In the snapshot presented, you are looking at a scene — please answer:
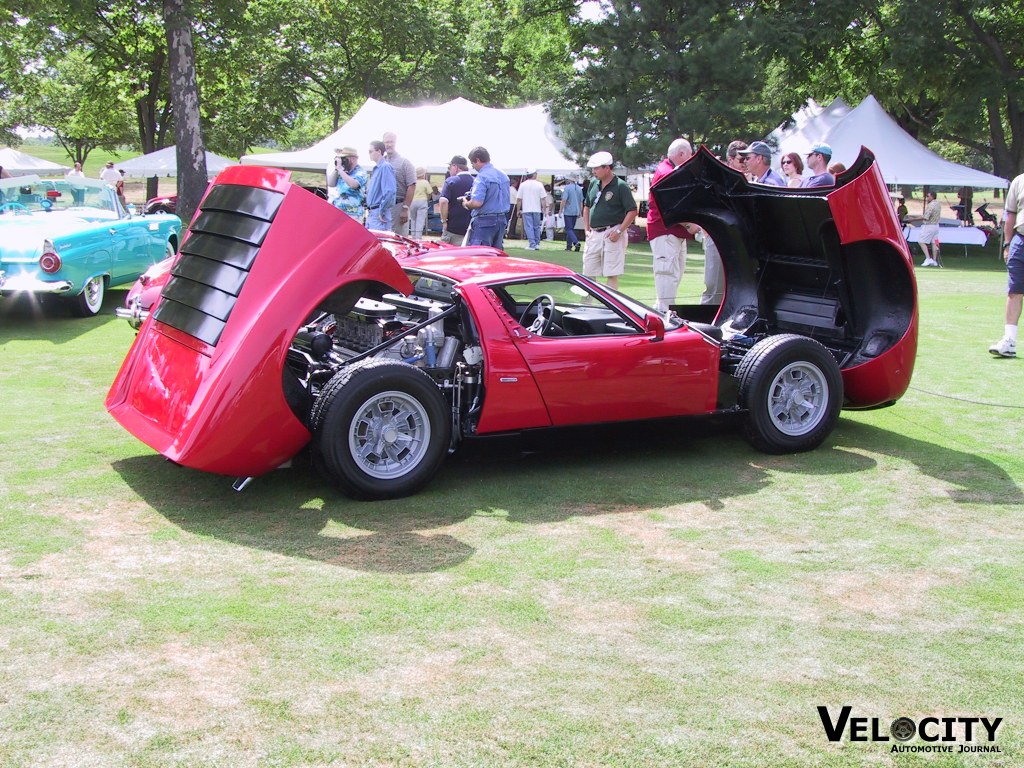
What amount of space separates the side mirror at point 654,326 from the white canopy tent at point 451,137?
Answer: 19.0 metres

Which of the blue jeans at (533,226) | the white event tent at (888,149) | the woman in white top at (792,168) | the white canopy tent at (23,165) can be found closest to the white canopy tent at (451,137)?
the blue jeans at (533,226)

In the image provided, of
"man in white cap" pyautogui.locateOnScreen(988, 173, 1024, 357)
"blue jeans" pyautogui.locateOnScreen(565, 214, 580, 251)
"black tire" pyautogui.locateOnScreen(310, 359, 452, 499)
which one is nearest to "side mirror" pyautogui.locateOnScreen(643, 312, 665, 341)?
"black tire" pyautogui.locateOnScreen(310, 359, 452, 499)

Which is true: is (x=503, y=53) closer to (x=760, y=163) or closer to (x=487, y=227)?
(x=487, y=227)

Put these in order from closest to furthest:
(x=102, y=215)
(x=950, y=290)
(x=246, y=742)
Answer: (x=246, y=742), (x=102, y=215), (x=950, y=290)

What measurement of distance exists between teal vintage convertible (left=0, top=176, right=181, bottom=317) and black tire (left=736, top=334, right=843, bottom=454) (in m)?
7.59

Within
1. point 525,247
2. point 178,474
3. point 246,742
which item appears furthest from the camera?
point 525,247

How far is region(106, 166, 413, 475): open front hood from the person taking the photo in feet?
17.5

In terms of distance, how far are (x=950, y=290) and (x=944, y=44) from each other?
14383 millimetres

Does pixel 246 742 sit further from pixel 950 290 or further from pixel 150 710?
→ pixel 950 290

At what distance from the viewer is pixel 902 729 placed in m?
3.49

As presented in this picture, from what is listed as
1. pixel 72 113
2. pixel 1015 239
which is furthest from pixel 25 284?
pixel 72 113

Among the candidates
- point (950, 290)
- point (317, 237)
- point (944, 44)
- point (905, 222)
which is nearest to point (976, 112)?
point (944, 44)

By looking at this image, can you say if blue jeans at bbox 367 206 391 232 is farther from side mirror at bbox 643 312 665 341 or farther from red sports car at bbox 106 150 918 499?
side mirror at bbox 643 312 665 341

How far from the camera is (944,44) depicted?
29.0m
